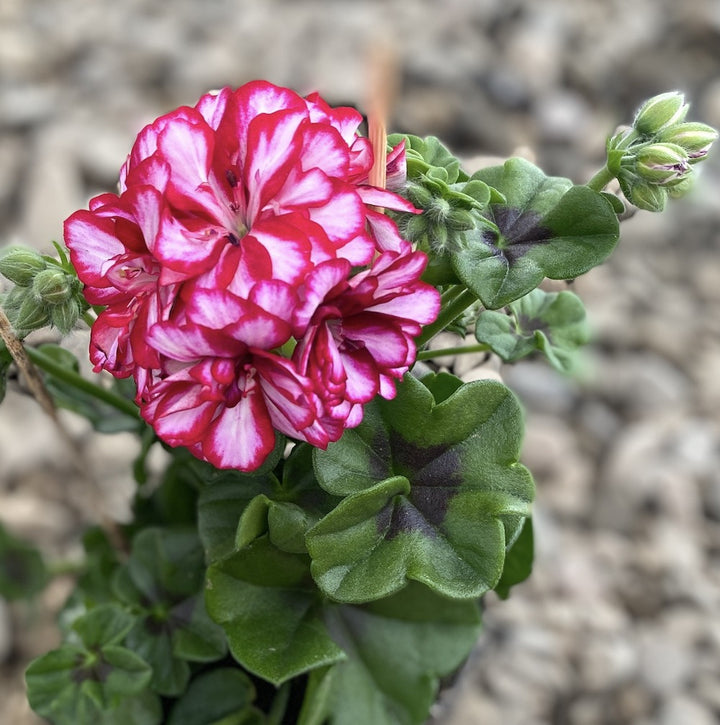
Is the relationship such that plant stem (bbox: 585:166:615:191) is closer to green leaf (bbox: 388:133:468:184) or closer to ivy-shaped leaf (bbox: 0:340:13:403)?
green leaf (bbox: 388:133:468:184)

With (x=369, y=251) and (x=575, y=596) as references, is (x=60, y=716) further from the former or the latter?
(x=575, y=596)

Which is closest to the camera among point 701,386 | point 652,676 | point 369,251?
point 369,251

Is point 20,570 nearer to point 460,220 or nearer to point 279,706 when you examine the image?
point 279,706

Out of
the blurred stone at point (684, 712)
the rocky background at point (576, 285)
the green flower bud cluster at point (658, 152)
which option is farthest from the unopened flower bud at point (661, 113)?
the blurred stone at point (684, 712)

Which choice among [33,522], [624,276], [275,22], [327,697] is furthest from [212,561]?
[275,22]

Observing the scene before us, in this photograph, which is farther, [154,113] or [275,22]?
[275,22]

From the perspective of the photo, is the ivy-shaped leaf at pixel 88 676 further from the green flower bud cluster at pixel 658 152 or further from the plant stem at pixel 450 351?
the green flower bud cluster at pixel 658 152
